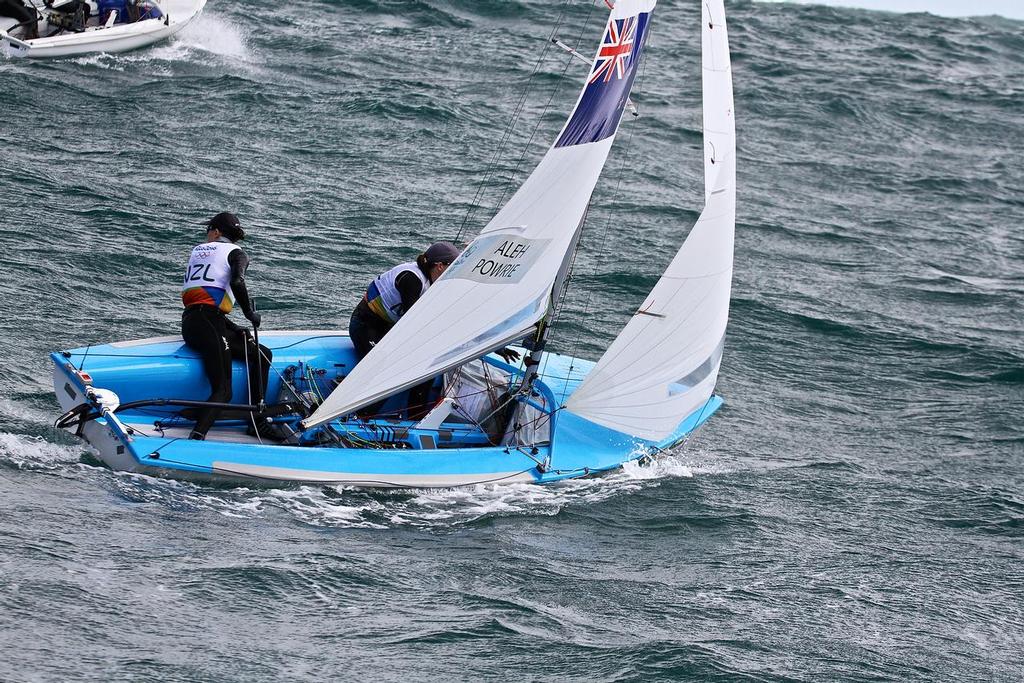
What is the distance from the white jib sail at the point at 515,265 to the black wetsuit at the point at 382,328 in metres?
0.54

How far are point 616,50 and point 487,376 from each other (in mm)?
2641

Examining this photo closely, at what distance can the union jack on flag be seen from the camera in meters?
9.04

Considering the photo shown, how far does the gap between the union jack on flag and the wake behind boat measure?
10 millimetres

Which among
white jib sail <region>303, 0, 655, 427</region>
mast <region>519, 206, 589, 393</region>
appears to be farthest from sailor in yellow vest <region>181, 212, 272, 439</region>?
mast <region>519, 206, 589, 393</region>

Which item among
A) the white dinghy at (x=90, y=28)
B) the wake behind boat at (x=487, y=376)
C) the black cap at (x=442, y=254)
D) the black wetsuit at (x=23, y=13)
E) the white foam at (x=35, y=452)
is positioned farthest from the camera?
→ the black wetsuit at (x=23, y=13)

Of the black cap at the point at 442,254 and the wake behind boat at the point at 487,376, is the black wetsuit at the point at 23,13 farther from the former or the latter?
the black cap at the point at 442,254

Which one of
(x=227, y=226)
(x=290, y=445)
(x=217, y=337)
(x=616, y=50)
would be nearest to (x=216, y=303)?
(x=217, y=337)

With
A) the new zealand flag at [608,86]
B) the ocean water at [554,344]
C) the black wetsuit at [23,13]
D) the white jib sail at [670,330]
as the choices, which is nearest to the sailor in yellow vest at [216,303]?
the ocean water at [554,344]

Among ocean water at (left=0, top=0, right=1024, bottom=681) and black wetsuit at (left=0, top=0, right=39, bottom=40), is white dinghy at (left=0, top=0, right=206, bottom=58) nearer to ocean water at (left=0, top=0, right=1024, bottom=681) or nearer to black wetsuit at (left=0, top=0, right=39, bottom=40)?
black wetsuit at (left=0, top=0, right=39, bottom=40)

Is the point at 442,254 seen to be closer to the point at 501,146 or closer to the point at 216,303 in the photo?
the point at 216,303

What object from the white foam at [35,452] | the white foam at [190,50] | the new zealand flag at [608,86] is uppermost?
the new zealand flag at [608,86]

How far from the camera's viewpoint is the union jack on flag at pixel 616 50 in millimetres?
9039

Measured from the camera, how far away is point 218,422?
9078 millimetres

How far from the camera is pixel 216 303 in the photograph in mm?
8734
